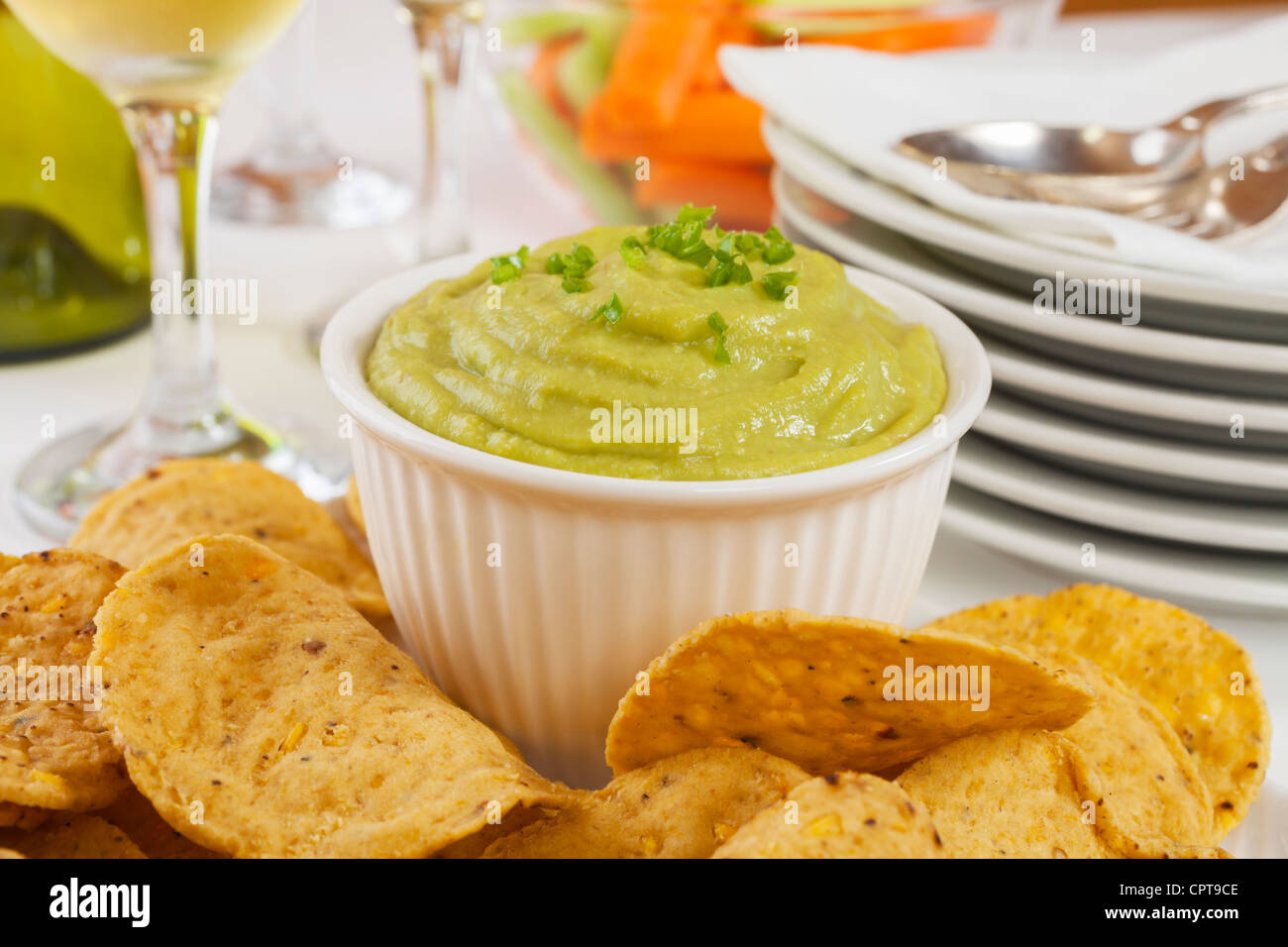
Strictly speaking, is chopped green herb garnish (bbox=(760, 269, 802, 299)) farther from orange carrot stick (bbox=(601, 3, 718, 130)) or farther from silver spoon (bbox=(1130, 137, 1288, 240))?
orange carrot stick (bbox=(601, 3, 718, 130))

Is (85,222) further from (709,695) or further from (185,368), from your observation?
(709,695)

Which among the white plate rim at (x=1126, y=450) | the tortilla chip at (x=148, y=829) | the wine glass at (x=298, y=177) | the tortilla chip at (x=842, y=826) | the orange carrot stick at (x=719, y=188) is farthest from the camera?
the wine glass at (x=298, y=177)

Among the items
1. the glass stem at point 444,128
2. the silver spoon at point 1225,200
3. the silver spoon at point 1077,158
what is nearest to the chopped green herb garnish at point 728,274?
the silver spoon at point 1077,158

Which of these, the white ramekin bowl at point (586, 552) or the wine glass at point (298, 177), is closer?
Answer: the white ramekin bowl at point (586, 552)

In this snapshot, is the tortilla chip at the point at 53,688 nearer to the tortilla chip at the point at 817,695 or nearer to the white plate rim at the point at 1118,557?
the tortilla chip at the point at 817,695

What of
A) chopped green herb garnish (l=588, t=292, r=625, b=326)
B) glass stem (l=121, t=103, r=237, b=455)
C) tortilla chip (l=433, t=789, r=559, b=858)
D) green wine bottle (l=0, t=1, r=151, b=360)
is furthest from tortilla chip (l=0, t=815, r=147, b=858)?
green wine bottle (l=0, t=1, r=151, b=360)
